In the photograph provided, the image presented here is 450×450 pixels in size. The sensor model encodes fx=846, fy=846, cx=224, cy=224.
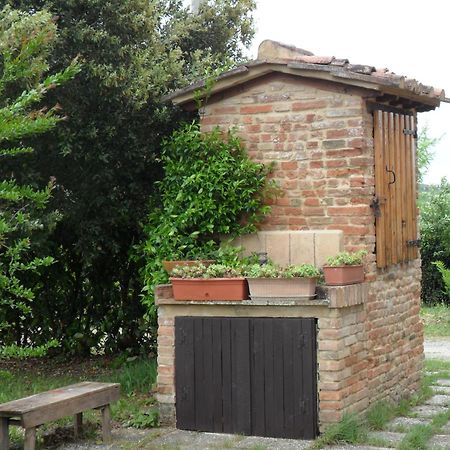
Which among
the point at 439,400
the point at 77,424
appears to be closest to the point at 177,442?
the point at 77,424

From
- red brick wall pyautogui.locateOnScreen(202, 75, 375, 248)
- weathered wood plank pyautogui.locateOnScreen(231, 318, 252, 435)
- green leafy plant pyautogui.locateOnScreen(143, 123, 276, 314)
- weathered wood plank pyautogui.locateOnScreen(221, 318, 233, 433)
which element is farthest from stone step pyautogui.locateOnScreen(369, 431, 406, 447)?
green leafy plant pyautogui.locateOnScreen(143, 123, 276, 314)

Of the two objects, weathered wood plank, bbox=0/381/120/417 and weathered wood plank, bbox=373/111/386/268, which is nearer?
weathered wood plank, bbox=0/381/120/417

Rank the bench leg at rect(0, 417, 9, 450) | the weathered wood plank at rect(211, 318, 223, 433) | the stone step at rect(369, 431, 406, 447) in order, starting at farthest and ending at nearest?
the weathered wood plank at rect(211, 318, 223, 433)
the stone step at rect(369, 431, 406, 447)
the bench leg at rect(0, 417, 9, 450)

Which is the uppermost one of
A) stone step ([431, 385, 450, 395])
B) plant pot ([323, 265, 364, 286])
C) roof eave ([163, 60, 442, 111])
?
roof eave ([163, 60, 442, 111])

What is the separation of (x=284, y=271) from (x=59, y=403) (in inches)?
89.0

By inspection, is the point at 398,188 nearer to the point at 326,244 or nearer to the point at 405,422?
the point at 326,244

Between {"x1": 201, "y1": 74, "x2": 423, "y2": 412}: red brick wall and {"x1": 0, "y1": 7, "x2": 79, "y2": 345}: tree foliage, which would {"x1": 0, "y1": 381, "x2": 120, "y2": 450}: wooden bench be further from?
{"x1": 201, "y1": 74, "x2": 423, "y2": 412}: red brick wall

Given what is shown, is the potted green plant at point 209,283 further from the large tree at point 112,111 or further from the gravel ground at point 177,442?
the large tree at point 112,111

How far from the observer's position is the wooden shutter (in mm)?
8336

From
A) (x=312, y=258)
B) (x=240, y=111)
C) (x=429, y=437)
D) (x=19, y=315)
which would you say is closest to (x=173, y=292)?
(x=312, y=258)

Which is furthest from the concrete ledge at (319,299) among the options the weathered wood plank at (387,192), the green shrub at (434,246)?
the green shrub at (434,246)

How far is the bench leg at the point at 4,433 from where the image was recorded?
6.81 meters

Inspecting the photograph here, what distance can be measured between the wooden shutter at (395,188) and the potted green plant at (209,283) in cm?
151

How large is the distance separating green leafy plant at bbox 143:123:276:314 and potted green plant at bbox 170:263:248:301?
1.48 ft
